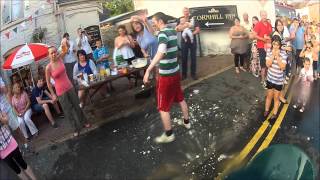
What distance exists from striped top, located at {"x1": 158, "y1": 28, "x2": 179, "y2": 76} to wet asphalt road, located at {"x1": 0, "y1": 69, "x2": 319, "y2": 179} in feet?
0.98

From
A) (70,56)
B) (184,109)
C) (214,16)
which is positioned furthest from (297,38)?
(70,56)

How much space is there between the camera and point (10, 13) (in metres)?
3.09

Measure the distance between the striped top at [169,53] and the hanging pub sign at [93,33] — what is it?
0.53 m

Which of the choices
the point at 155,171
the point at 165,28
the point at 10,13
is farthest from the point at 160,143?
the point at 10,13

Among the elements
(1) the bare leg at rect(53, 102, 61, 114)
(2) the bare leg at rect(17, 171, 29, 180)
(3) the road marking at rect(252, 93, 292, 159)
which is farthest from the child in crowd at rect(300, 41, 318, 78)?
(2) the bare leg at rect(17, 171, 29, 180)

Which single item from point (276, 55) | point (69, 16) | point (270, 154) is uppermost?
point (69, 16)

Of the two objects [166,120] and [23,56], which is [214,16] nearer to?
[166,120]

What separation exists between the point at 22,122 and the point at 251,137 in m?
2.15

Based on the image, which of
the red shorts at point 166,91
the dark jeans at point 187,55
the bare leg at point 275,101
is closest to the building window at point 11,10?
the red shorts at point 166,91

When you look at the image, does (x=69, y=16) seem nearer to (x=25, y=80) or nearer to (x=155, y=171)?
(x=25, y=80)

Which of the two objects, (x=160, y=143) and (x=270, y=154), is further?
(x=270, y=154)

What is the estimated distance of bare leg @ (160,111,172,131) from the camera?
385cm

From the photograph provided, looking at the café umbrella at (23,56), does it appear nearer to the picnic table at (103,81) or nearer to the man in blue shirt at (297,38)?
the picnic table at (103,81)

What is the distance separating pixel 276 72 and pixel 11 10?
8.26 ft
